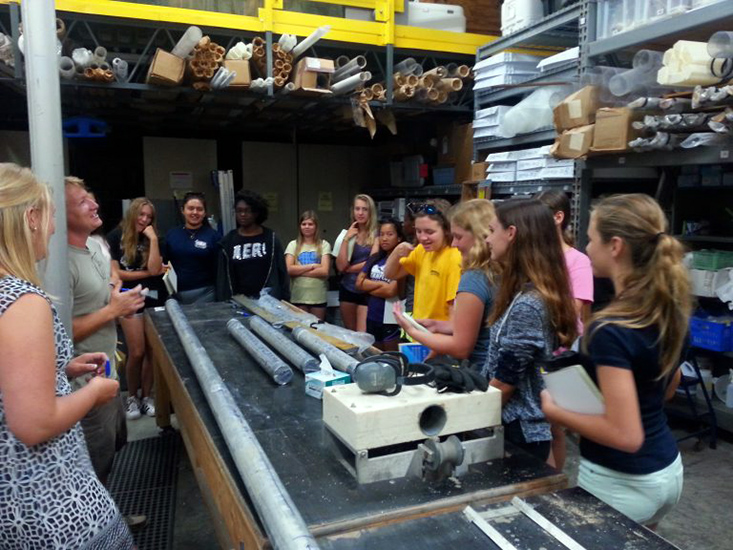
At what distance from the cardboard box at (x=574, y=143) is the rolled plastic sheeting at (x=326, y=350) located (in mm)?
2059

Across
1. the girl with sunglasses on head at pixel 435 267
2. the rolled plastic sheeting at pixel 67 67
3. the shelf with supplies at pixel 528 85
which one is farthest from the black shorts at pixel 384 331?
the rolled plastic sheeting at pixel 67 67

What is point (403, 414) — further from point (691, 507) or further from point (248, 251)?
point (248, 251)

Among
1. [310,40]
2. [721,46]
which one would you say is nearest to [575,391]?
[721,46]

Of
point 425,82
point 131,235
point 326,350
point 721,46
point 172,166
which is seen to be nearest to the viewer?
point 326,350

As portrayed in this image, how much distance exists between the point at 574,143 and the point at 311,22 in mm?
2552

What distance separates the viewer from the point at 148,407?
13.0 feet

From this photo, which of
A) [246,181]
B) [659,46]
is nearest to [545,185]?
[659,46]

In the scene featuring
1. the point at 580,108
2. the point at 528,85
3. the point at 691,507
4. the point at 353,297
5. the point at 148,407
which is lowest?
the point at 691,507

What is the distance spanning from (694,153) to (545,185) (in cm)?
124

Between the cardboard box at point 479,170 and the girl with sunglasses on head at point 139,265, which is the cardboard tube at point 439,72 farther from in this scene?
the girl with sunglasses on head at point 139,265

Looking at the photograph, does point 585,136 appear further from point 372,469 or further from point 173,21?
point 173,21

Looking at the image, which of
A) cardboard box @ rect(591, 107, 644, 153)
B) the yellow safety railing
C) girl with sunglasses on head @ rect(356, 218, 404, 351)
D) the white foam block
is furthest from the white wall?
the white foam block

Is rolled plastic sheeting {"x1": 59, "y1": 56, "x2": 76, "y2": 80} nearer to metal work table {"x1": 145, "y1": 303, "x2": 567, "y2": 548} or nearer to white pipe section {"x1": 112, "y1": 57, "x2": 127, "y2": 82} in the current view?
white pipe section {"x1": 112, "y1": 57, "x2": 127, "y2": 82}

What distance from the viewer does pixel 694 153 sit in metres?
3.05
